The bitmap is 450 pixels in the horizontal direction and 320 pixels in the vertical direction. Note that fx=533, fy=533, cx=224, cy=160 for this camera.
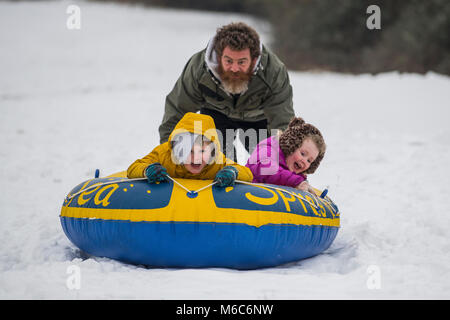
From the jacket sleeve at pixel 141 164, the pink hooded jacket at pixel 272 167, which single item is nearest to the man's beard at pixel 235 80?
the pink hooded jacket at pixel 272 167

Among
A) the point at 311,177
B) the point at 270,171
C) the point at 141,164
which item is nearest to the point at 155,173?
the point at 141,164

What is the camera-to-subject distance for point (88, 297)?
251cm

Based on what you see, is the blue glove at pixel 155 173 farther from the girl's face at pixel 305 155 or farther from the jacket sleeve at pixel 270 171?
the girl's face at pixel 305 155

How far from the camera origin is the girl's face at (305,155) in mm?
3666

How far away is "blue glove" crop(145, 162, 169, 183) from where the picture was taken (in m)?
3.18

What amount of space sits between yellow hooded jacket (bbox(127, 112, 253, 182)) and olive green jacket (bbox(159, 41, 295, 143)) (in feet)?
2.63

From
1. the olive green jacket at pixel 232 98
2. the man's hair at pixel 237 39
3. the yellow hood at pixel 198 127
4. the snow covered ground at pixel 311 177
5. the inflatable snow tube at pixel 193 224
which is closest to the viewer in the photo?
the snow covered ground at pixel 311 177

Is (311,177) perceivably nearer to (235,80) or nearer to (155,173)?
(235,80)

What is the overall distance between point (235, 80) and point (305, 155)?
2.65 feet

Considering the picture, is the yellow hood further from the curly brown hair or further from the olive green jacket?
the olive green jacket

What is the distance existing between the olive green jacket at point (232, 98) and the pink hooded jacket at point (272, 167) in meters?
0.53

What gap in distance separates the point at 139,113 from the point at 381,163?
505cm
